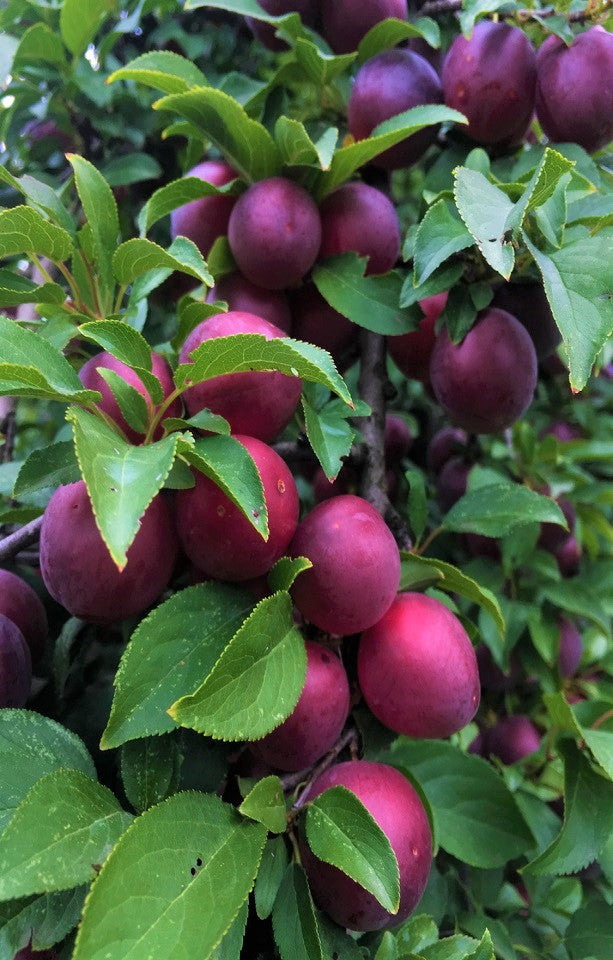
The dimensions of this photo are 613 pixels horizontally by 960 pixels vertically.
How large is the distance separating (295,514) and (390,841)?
0.28 meters

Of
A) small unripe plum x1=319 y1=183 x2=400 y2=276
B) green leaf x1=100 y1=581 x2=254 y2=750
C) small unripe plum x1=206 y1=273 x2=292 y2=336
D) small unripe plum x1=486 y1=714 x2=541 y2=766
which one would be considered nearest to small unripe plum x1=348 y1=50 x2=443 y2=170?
small unripe plum x1=319 y1=183 x2=400 y2=276

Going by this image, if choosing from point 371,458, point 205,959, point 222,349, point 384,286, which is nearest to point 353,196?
point 384,286

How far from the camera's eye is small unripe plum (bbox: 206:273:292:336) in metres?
0.80

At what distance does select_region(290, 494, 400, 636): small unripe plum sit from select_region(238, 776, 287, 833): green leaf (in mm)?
142

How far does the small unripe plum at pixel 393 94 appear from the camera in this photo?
0.86 m

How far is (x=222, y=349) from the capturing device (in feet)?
1.64

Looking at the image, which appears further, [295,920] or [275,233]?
[275,233]

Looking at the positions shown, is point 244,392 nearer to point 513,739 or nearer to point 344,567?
point 344,567

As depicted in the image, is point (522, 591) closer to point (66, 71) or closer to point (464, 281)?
point (464, 281)

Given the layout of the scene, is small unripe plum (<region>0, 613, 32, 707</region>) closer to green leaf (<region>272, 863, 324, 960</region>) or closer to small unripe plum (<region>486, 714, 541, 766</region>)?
green leaf (<region>272, 863, 324, 960</region>)

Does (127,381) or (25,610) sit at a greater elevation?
(127,381)

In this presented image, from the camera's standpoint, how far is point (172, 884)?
1.47 ft

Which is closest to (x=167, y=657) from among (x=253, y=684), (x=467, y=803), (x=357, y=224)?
(x=253, y=684)

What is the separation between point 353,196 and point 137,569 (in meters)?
0.53
